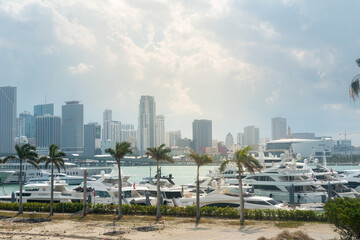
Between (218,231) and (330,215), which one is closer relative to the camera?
(330,215)

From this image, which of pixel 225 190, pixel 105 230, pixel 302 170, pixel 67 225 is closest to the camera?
pixel 105 230

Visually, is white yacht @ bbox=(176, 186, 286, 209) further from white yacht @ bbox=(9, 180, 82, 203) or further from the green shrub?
white yacht @ bbox=(9, 180, 82, 203)

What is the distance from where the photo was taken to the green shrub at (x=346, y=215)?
18172 millimetres

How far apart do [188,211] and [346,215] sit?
16.3m

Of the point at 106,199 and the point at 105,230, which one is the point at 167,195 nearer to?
the point at 106,199

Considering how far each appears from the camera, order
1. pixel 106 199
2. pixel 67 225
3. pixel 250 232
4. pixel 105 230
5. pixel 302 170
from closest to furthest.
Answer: pixel 250 232 → pixel 105 230 → pixel 67 225 → pixel 106 199 → pixel 302 170

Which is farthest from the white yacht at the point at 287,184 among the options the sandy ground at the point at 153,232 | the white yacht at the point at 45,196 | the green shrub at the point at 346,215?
the green shrub at the point at 346,215

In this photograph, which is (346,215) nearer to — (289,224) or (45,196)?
(289,224)

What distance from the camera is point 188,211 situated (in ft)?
107

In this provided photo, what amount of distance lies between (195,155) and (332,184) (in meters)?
30.0

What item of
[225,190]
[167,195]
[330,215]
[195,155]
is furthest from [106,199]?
[330,215]

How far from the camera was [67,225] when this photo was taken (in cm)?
2941

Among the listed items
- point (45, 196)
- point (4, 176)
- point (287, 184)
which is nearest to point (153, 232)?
point (45, 196)

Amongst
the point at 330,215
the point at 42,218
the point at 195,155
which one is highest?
the point at 195,155
